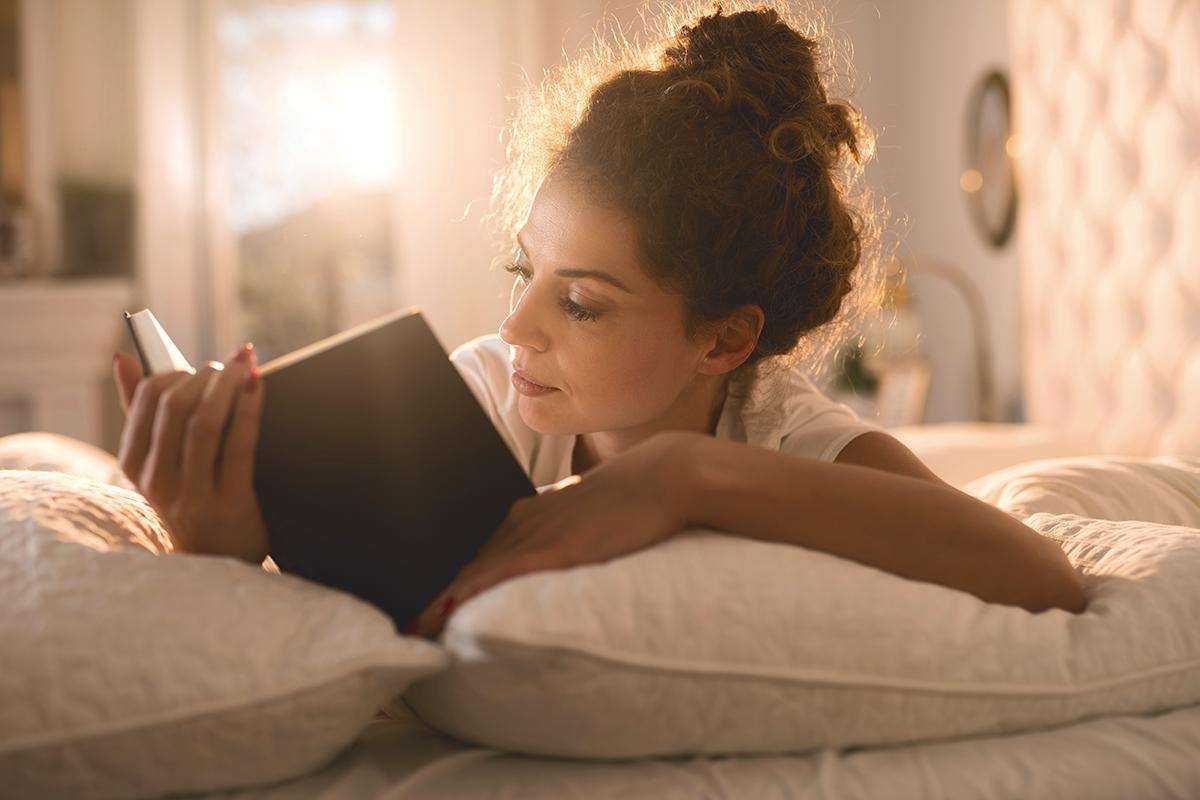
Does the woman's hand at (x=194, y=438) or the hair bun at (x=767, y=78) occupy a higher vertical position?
the hair bun at (x=767, y=78)

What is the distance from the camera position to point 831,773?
71 centimetres

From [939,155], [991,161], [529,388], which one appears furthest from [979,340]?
[529,388]

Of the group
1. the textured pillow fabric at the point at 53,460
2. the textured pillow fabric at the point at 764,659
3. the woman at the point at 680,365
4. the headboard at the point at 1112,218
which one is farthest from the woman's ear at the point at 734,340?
the headboard at the point at 1112,218

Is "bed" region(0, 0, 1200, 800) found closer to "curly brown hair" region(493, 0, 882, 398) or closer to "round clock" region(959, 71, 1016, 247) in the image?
"curly brown hair" region(493, 0, 882, 398)

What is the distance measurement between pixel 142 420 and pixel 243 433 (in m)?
0.07

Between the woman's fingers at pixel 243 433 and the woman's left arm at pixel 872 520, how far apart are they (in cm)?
29

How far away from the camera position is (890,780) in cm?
71

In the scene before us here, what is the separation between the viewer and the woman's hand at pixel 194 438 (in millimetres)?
698

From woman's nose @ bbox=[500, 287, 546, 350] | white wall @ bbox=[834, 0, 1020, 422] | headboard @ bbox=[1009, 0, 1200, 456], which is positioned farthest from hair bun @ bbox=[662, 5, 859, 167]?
white wall @ bbox=[834, 0, 1020, 422]

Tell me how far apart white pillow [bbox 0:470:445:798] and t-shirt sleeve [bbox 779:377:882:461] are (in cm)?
50

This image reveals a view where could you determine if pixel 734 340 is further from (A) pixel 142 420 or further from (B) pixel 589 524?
(A) pixel 142 420

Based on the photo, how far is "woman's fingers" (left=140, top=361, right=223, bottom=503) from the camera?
70 cm

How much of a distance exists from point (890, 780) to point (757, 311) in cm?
54

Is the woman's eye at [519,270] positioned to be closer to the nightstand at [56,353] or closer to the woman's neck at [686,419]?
the woman's neck at [686,419]
